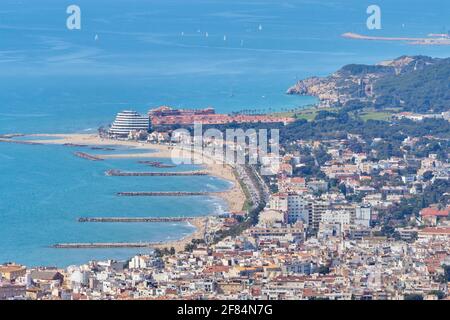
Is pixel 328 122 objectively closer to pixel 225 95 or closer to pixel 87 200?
pixel 225 95

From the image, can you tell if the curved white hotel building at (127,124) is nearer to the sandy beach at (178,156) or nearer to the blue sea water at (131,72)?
the sandy beach at (178,156)

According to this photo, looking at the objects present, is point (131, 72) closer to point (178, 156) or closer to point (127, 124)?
point (127, 124)

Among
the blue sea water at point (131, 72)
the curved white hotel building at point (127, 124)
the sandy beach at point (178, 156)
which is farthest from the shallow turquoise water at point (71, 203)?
the curved white hotel building at point (127, 124)

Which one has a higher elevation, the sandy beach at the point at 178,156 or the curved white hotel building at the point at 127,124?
the curved white hotel building at the point at 127,124

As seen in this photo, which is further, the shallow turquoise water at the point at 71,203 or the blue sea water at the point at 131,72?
the blue sea water at the point at 131,72

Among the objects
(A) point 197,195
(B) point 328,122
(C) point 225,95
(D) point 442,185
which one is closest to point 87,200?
(A) point 197,195

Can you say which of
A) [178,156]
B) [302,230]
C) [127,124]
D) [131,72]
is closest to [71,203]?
[302,230]

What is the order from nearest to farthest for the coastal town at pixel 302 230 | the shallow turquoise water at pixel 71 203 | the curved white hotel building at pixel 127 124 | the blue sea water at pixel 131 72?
the coastal town at pixel 302 230 < the shallow turquoise water at pixel 71 203 < the blue sea water at pixel 131 72 < the curved white hotel building at pixel 127 124

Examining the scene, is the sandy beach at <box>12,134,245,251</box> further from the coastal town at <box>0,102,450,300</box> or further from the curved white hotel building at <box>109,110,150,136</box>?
the curved white hotel building at <box>109,110,150,136</box>
